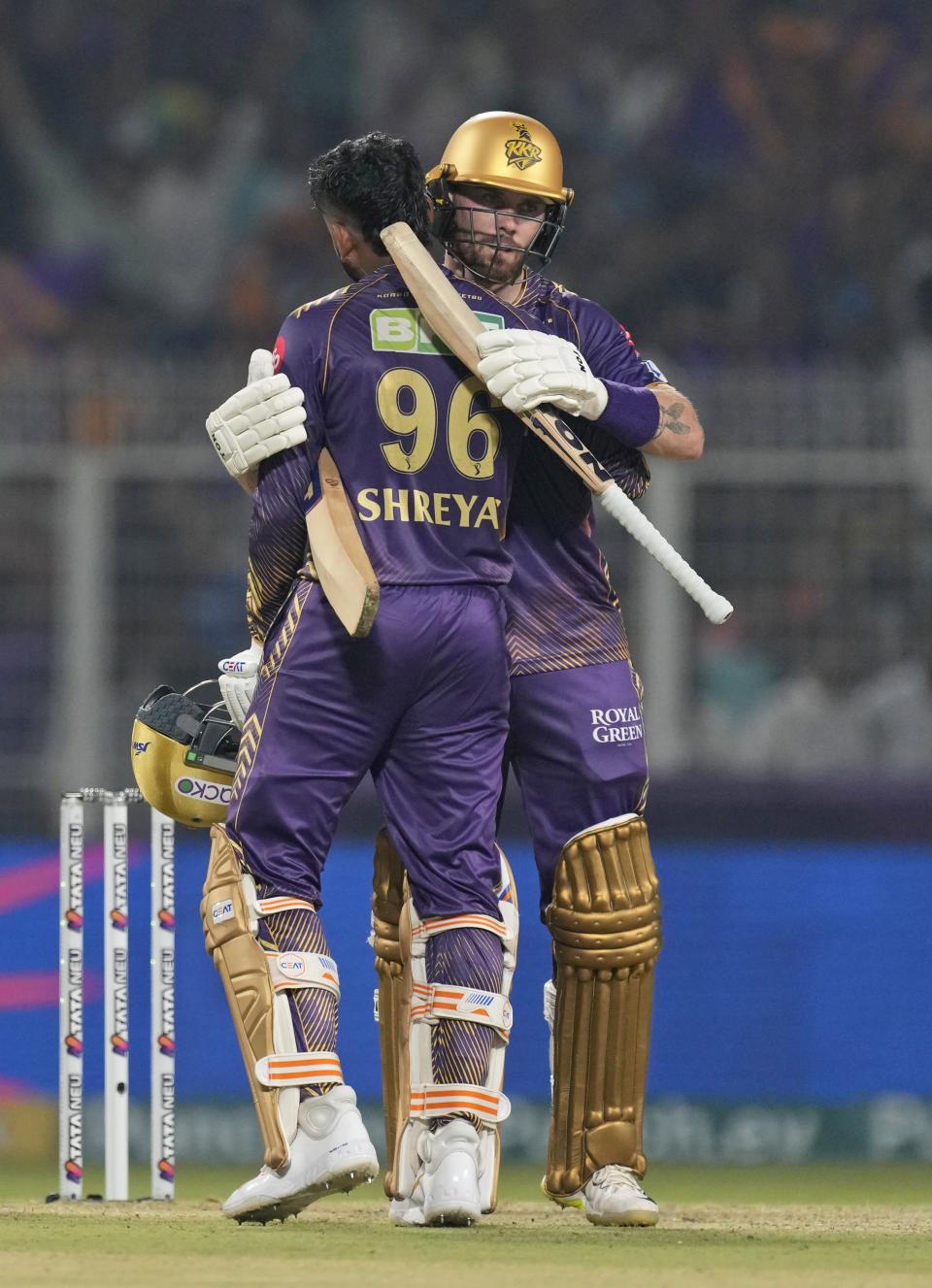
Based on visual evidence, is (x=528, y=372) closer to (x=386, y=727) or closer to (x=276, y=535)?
(x=276, y=535)

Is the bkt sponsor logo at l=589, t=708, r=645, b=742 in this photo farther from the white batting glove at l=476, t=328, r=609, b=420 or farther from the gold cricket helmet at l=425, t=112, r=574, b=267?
the gold cricket helmet at l=425, t=112, r=574, b=267

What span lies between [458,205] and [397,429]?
47cm

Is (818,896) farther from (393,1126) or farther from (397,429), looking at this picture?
(397,429)

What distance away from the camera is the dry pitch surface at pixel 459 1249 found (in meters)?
2.51

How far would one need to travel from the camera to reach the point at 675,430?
3.25 m

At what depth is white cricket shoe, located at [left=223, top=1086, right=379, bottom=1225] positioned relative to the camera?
2.85 m

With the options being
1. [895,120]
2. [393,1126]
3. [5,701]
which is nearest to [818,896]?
[393,1126]

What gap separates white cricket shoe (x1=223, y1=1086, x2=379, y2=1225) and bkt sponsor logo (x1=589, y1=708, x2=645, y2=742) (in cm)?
78

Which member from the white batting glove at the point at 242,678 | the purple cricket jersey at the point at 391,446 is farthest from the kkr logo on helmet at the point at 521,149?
the white batting glove at the point at 242,678

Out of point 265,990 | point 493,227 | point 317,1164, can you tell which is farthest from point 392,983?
point 493,227

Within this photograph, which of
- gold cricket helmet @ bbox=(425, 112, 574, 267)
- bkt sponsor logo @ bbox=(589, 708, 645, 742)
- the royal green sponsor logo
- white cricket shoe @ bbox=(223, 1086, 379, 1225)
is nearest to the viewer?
white cricket shoe @ bbox=(223, 1086, 379, 1225)

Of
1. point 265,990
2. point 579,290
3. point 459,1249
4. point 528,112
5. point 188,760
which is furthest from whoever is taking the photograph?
point 528,112

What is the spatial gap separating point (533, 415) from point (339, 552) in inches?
15.3

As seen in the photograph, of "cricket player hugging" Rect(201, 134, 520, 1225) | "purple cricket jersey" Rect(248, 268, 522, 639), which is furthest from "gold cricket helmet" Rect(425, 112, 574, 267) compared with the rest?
Result: "purple cricket jersey" Rect(248, 268, 522, 639)
